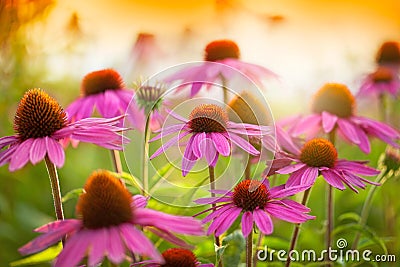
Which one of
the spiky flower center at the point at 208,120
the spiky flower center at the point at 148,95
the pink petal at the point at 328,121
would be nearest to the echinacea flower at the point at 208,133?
the spiky flower center at the point at 208,120

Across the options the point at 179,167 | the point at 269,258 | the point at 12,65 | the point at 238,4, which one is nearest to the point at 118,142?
the point at 179,167

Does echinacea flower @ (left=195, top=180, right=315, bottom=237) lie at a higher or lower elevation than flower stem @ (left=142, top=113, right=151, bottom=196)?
lower

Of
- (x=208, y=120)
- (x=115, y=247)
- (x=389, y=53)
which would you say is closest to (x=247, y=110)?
(x=208, y=120)

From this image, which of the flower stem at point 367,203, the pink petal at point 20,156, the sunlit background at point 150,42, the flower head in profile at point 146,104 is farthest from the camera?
the sunlit background at point 150,42

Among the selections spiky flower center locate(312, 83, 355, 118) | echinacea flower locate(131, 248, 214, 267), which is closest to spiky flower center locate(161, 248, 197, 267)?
echinacea flower locate(131, 248, 214, 267)

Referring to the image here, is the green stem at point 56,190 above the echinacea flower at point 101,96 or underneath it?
underneath

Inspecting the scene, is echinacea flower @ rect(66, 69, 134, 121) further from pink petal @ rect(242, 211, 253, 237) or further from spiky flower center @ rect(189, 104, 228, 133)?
pink petal @ rect(242, 211, 253, 237)

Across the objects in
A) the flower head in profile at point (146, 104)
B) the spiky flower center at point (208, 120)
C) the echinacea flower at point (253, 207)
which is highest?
the flower head in profile at point (146, 104)

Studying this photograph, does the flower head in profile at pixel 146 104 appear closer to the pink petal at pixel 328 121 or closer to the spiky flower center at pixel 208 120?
the spiky flower center at pixel 208 120
